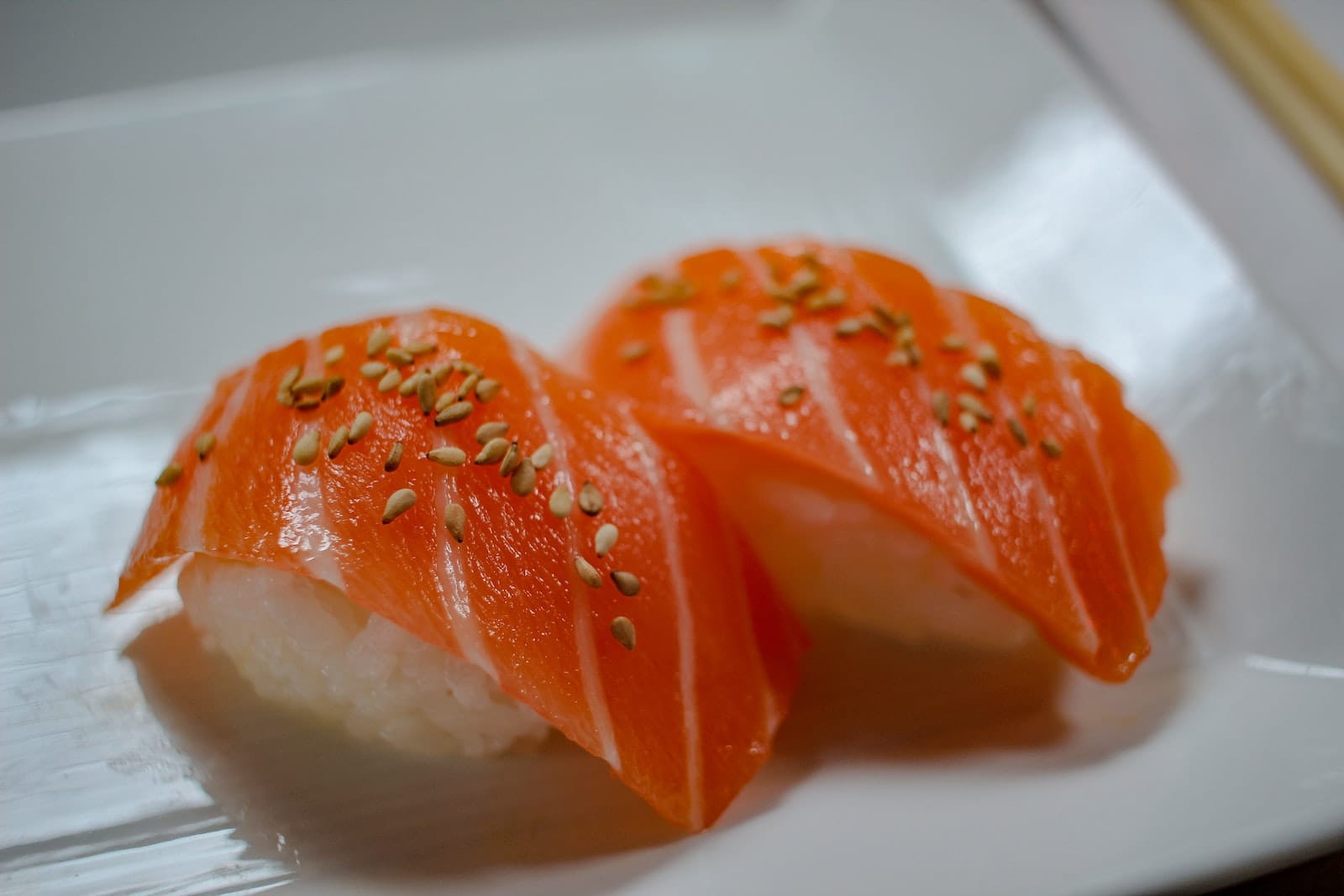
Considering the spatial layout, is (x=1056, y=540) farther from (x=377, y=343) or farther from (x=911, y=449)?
(x=377, y=343)

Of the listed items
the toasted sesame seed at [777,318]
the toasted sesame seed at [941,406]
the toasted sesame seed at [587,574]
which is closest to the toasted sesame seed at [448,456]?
the toasted sesame seed at [587,574]

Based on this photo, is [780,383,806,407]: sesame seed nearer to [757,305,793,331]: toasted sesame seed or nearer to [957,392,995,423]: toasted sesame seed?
[757,305,793,331]: toasted sesame seed

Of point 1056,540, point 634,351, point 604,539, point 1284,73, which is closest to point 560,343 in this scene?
point 634,351

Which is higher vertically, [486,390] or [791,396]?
[486,390]

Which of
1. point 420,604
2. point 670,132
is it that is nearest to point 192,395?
point 420,604

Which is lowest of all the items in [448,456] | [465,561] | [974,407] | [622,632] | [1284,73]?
[1284,73]

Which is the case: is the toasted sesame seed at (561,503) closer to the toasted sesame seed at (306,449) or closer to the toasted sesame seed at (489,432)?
the toasted sesame seed at (489,432)

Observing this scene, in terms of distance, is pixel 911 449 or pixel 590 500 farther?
pixel 911 449
